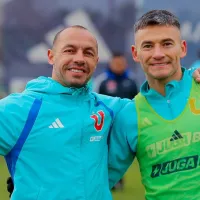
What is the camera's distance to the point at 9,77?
12.9m

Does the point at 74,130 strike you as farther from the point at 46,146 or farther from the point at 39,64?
the point at 39,64

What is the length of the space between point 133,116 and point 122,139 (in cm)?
18

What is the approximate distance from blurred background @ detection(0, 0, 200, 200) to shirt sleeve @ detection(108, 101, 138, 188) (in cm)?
857

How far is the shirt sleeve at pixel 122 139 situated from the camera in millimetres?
4160

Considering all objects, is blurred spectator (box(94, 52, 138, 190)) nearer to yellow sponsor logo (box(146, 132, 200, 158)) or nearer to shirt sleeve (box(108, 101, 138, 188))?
shirt sleeve (box(108, 101, 138, 188))

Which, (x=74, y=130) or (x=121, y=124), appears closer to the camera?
(x=74, y=130)

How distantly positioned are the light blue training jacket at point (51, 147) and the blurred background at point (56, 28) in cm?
886

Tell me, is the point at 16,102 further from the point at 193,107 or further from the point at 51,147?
the point at 193,107

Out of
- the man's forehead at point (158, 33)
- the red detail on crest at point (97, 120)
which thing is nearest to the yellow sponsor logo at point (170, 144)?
the red detail on crest at point (97, 120)

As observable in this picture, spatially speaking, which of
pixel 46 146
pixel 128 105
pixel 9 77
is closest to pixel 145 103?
pixel 128 105

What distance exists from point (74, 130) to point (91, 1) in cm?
946

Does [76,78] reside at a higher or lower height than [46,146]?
higher

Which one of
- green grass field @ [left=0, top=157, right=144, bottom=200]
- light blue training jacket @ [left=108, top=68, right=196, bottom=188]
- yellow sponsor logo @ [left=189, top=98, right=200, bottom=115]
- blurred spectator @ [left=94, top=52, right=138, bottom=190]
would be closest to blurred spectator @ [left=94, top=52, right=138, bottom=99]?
blurred spectator @ [left=94, top=52, right=138, bottom=190]

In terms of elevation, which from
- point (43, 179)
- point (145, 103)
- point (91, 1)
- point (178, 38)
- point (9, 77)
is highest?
point (91, 1)
